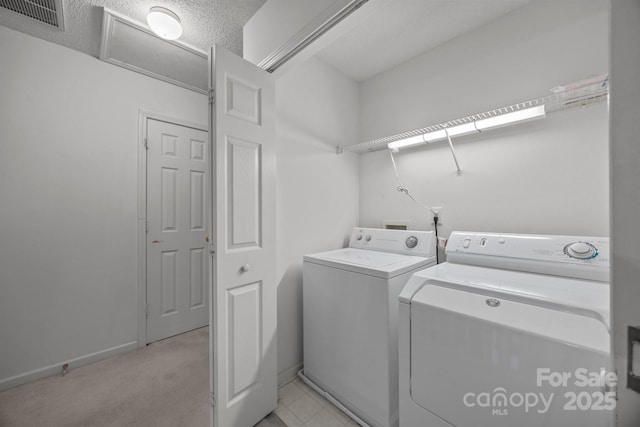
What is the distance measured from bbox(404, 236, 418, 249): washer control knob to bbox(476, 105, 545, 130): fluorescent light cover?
2.78 feet

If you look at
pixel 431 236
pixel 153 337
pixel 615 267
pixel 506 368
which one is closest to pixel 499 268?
pixel 431 236

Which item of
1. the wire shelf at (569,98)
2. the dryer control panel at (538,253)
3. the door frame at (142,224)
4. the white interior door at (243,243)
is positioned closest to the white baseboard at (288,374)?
the white interior door at (243,243)

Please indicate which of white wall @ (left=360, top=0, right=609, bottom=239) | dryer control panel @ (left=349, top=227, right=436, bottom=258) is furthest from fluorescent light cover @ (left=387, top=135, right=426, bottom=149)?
dryer control panel @ (left=349, top=227, right=436, bottom=258)

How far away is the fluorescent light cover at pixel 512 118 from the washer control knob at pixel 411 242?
0.85 meters

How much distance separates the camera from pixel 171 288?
2.54 m

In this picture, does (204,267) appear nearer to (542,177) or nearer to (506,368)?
(506,368)

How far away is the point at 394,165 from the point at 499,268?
1094 millimetres

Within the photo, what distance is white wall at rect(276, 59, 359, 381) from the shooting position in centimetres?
181

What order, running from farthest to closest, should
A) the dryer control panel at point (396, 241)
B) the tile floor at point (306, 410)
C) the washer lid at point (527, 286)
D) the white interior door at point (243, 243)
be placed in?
the dryer control panel at point (396, 241), the tile floor at point (306, 410), the white interior door at point (243, 243), the washer lid at point (527, 286)

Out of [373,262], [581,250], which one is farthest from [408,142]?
[581,250]

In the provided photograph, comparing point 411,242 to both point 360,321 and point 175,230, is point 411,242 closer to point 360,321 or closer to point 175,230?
point 360,321

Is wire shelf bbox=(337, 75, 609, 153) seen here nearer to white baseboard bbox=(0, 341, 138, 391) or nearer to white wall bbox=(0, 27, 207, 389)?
white wall bbox=(0, 27, 207, 389)

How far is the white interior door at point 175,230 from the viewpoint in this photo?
242 cm

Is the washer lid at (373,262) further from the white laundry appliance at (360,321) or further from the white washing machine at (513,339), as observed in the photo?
the white washing machine at (513,339)
